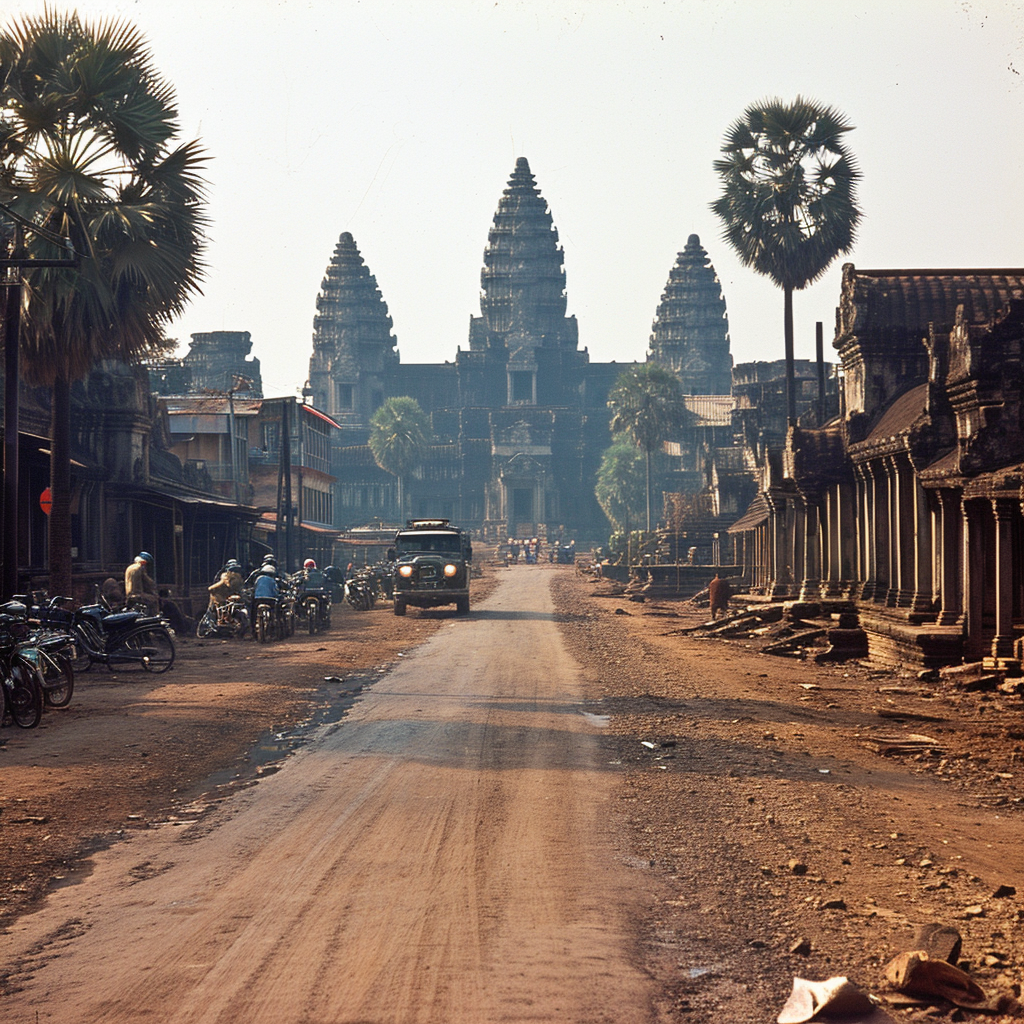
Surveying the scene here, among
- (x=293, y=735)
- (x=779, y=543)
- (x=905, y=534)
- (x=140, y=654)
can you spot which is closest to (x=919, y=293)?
(x=905, y=534)

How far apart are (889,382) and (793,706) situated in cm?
1290

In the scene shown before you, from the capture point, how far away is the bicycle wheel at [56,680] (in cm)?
1404

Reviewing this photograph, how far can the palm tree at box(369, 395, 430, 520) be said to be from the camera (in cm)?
10594

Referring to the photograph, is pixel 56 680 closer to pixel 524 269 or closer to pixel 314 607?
pixel 314 607

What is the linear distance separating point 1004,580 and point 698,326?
107708 mm

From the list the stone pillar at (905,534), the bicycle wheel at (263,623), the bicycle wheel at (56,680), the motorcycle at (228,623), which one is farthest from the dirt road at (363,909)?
the motorcycle at (228,623)

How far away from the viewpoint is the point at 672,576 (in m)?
50.2

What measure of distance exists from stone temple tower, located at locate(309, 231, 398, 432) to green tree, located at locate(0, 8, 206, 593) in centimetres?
10359

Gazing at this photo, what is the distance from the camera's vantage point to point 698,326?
12206 cm

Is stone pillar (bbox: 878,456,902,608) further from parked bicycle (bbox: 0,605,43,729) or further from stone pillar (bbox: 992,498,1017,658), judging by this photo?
parked bicycle (bbox: 0,605,43,729)

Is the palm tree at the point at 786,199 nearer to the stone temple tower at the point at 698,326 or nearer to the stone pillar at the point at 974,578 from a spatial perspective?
the stone pillar at the point at 974,578

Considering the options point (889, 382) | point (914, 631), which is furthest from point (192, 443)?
point (914, 631)

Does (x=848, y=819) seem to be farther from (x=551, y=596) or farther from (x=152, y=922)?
(x=551, y=596)

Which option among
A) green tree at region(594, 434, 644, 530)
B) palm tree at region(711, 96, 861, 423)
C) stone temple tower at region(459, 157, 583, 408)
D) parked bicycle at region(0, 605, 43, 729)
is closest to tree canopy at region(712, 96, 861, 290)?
palm tree at region(711, 96, 861, 423)
